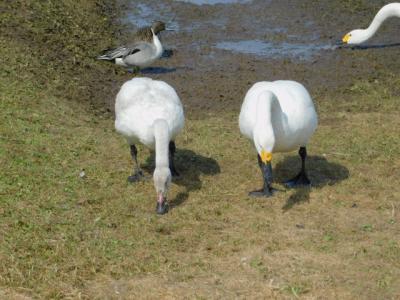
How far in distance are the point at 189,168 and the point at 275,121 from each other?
5.29ft

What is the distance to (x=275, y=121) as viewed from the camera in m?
6.95

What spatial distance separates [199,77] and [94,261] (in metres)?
6.88

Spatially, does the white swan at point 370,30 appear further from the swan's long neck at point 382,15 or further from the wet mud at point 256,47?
the wet mud at point 256,47

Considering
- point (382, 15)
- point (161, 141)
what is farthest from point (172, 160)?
point (382, 15)

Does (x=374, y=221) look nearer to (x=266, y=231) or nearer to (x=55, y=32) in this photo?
(x=266, y=231)

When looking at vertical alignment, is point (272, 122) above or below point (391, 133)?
above

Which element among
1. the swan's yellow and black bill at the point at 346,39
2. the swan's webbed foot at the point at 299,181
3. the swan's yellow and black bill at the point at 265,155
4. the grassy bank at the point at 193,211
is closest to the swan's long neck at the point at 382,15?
the swan's yellow and black bill at the point at 346,39

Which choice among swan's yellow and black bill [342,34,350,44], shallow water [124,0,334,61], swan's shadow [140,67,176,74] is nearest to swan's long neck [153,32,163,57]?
swan's shadow [140,67,176,74]

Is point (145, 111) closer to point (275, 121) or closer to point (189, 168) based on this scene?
point (189, 168)

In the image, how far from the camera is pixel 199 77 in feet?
40.0

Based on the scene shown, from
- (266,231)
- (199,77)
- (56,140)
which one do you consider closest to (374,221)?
(266,231)

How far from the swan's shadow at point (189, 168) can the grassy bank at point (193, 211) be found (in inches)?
0.9

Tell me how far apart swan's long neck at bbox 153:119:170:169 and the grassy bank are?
0.47 m

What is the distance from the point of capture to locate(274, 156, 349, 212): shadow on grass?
24.5 feet
